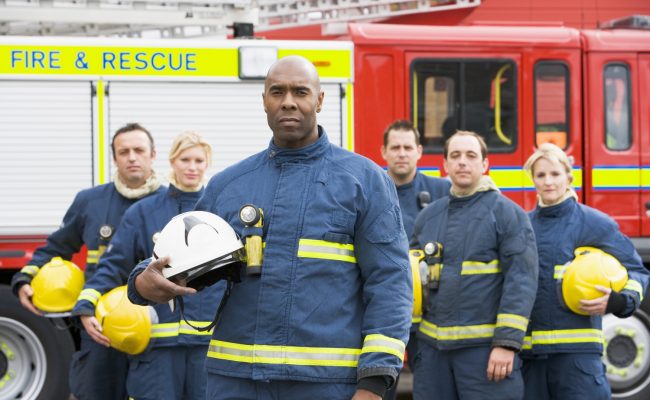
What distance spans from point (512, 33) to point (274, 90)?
16.7 feet

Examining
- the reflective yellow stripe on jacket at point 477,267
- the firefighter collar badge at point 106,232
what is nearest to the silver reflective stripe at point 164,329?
the firefighter collar badge at point 106,232

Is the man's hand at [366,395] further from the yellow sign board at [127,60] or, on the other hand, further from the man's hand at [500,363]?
the yellow sign board at [127,60]

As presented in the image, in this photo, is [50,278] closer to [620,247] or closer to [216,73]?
[216,73]

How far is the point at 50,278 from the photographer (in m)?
5.80

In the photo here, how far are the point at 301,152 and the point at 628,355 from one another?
5.15 meters

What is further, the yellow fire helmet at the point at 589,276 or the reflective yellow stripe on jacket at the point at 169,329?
the yellow fire helmet at the point at 589,276

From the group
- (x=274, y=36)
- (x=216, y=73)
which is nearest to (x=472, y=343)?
(x=216, y=73)

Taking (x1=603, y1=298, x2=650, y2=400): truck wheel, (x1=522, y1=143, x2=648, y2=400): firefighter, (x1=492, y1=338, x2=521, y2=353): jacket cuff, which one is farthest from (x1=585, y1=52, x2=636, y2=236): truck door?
(x1=492, y1=338, x2=521, y2=353): jacket cuff

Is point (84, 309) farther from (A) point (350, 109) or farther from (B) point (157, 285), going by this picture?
(A) point (350, 109)

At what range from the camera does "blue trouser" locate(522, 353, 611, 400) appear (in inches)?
208

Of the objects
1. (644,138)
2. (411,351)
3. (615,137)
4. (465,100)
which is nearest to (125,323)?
(411,351)

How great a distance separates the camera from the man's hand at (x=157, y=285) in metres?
3.45

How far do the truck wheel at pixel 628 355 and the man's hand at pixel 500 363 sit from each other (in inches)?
121

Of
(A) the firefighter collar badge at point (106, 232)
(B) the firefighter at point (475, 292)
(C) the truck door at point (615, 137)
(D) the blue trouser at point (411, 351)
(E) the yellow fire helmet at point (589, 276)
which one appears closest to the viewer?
(B) the firefighter at point (475, 292)
